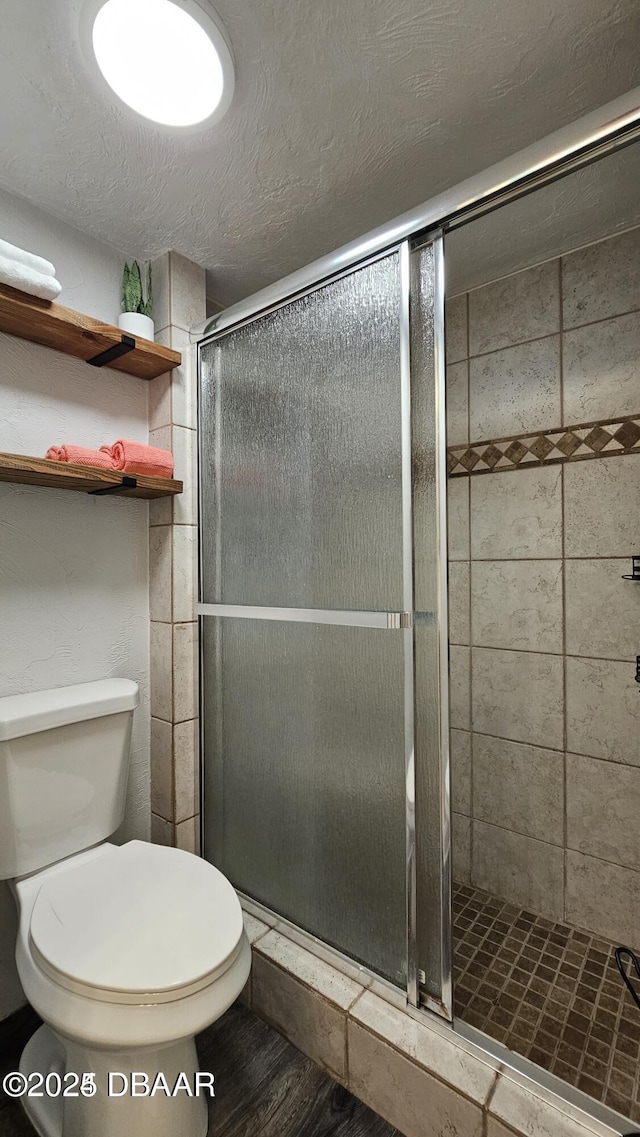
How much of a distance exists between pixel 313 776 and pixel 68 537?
962 mm

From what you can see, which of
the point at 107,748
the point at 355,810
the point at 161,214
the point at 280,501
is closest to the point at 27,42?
the point at 161,214

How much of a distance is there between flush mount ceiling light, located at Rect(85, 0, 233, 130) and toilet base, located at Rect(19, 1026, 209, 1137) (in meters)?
1.83

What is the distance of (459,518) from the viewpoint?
191 centimetres

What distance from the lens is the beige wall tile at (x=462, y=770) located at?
74.0 inches

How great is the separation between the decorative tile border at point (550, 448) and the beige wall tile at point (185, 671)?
3.39 ft

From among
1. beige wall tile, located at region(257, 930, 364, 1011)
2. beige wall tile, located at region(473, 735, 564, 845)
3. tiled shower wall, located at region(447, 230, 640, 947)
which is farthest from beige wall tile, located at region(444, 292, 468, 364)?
beige wall tile, located at region(257, 930, 364, 1011)

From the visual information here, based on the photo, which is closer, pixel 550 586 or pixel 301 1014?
pixel 301 1014

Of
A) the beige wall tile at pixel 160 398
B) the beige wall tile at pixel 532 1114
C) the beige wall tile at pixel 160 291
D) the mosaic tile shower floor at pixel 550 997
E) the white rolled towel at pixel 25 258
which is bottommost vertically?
the mosaic tile shower floor at pixel 550 997

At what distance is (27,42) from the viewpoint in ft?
3.26

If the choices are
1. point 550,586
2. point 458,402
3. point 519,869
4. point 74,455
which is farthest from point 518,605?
point 74,455

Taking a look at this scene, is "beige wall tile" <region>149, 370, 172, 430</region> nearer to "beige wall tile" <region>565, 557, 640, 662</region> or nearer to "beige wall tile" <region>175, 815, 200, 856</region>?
"beige wall tile" <region>175, 815, 200, 856</region>

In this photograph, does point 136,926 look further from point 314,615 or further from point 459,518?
point 459,518

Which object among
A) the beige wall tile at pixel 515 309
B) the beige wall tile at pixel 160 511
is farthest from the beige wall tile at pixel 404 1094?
the beige wall tile at pixel 515 309

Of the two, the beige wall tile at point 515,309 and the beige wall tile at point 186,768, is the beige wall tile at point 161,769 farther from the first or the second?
the beige wall tile at point 515,309
